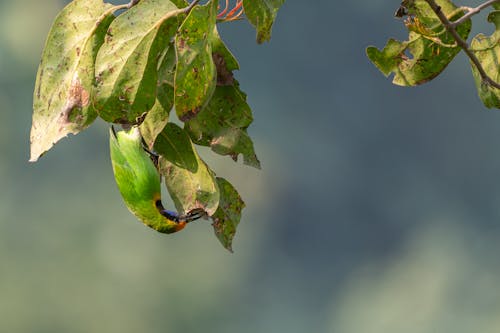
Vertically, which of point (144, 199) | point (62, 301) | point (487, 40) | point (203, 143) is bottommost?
point (62, 301)

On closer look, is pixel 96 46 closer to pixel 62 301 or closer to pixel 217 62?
pixel 217 62

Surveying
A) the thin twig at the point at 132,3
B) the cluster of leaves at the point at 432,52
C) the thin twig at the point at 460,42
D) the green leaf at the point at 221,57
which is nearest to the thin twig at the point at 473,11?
the thin twig at the point at 460,42

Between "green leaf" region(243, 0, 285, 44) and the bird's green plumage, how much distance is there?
0.22 metres

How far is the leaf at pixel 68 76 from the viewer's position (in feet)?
3.66

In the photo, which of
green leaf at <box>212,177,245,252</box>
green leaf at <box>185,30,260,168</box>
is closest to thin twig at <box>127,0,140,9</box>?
green leaf at <box>185,30,260,168</box>

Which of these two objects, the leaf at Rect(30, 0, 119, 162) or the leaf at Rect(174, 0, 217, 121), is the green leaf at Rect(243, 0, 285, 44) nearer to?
the leaf at Rect(174, 0, 217, 121)

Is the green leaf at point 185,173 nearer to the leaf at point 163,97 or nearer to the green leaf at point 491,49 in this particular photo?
the leaf at point 163,97

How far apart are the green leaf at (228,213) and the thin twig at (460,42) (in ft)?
1.03

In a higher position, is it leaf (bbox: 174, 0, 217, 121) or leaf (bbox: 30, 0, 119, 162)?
leaf (bbox: 174, 0, 217, 121)

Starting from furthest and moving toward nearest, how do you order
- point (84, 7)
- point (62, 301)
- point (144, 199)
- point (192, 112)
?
point (62, 301) < point (144, 199) < point (84, 7) < point (192, 112)

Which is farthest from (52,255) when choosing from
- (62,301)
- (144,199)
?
(144,199)

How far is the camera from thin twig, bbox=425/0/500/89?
1104 millimetres

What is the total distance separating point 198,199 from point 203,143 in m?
0.07

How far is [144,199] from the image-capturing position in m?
1.31
